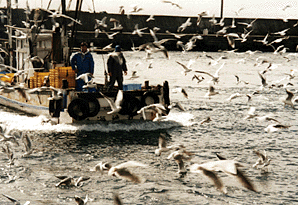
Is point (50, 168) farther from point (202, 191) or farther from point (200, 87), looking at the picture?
point (200, 87)

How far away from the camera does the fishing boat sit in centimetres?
1667

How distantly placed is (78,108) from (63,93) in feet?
2.57

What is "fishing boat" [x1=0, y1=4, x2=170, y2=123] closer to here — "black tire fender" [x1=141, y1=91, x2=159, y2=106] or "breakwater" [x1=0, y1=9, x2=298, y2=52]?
"black tire fender" [x1=141, y1=91, x2=159, y2=106]

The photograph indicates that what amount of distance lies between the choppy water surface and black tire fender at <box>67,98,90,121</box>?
2.38 ft

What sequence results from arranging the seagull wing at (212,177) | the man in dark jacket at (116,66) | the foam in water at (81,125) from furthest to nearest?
the foam in water at (81,125), the man in dark jacket at (116,66), the seagull wing at (212,177)

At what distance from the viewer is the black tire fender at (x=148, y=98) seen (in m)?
17.4

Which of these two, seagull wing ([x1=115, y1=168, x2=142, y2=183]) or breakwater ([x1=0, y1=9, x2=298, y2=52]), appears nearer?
seagull wing ([x1=115, y1=168, x2=142, y2=183])

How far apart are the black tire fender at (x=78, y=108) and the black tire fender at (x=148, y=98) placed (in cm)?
213

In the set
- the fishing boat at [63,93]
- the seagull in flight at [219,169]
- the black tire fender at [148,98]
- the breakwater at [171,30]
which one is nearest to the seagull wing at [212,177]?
the seagull in flight at [219,169]

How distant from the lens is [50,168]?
12773 millimetres

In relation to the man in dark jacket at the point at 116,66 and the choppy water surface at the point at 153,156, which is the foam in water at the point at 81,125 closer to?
the choppy water surface at the point at 153,156

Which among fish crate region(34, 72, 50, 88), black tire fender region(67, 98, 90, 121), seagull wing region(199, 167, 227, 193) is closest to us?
seagull wing region(199, 167, 227, 193)

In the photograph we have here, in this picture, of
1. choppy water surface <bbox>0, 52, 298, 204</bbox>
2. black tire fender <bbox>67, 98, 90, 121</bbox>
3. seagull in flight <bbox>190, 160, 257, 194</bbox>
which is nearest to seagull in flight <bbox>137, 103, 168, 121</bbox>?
choppy water surface <bbox>0, 52, 298, 204</bbox>

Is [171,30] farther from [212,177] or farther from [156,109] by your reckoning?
[212,177]
